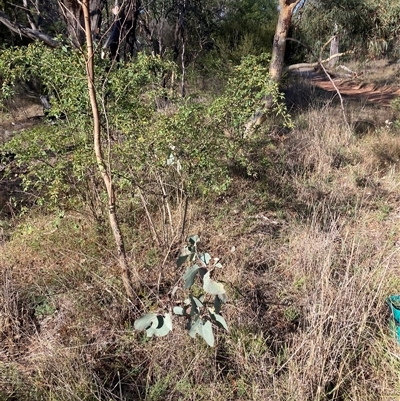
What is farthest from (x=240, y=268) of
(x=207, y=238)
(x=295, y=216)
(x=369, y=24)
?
(x=369, y=24)

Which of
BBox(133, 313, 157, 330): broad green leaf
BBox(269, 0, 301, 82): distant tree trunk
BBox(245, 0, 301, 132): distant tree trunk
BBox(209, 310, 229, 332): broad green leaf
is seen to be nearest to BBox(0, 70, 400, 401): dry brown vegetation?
BBox(209, 310, 229, 332): broad green leaf

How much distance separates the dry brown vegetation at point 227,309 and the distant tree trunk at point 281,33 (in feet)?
8.17

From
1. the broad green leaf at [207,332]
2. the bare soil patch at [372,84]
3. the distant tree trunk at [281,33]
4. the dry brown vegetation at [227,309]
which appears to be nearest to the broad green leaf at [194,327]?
the broad green leaf at [207,332]

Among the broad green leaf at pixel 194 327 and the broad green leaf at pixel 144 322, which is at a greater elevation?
the broad green leaf at pixel 144 322

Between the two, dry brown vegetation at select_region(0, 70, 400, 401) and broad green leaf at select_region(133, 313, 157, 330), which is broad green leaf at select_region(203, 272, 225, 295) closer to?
broad green leaf at select_region(133, 313, 157, 330)

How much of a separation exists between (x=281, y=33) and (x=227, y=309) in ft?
14.3

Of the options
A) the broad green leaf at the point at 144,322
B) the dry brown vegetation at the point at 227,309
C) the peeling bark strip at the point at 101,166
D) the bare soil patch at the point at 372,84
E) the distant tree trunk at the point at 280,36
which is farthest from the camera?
the bare soil patch at the point at 372,84

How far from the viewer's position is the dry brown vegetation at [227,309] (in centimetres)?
162

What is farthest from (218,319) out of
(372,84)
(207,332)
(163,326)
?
(372,84)

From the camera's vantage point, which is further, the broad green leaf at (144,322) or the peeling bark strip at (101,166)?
the peeling bark strip at (101,166)

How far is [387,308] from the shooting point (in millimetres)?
1987

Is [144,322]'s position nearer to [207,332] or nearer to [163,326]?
[163,326]

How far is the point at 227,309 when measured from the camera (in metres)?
2.01

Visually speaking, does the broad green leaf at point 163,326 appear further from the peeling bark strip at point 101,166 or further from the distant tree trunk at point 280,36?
the distant tree trunk at point 280,36
